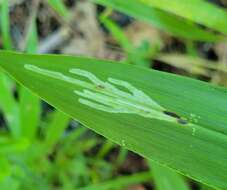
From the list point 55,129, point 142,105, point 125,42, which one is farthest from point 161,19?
point 142,105

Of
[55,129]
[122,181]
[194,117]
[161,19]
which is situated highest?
[161,19]

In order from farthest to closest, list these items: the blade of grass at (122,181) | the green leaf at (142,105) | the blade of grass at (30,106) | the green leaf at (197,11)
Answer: the blade of grass at (122,181) → the blade of grass at (30,106) → the green leaf at (197,11) → the green leaf at (142,105)

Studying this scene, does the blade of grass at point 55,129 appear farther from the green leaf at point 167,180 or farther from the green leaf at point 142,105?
the green leaf at point 142,105

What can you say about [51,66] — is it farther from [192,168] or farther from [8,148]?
[8,148]

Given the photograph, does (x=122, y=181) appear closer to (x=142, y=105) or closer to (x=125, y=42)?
(x=125, y=42)

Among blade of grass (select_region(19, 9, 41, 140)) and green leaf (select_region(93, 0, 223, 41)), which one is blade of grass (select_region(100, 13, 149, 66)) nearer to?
green leaf (select_region(93, 0, 223, 41))

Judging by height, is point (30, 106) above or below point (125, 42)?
below

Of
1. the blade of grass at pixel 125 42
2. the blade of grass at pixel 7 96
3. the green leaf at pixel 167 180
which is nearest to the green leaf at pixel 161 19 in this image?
the blade of grass at pixel 125 42
